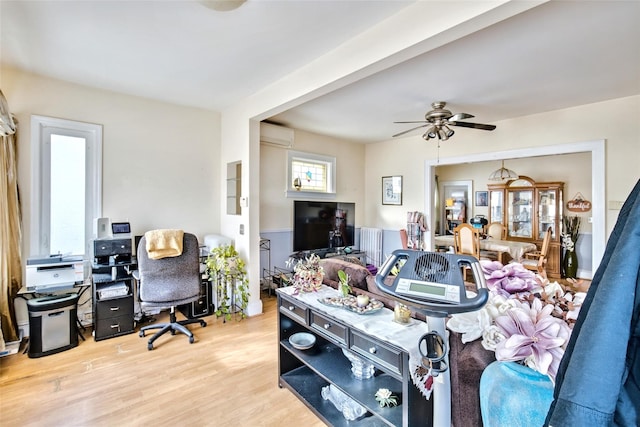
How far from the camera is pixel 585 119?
351cm

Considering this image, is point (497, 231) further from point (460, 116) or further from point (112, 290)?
point (112, 290)

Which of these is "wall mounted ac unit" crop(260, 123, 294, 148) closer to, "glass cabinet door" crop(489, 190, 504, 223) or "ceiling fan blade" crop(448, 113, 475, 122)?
"ceiling fan blade" crop(448, 113, 475, 122)

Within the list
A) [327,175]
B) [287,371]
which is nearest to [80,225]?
[287,371]

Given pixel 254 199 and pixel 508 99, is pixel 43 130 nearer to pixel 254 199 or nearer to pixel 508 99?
pixel 254 199

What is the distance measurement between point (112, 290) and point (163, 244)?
829 millimetres

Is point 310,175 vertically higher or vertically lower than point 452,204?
higher

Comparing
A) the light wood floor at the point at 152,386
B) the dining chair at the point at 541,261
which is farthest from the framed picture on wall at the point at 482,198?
the light wood floor at the point at 152,386

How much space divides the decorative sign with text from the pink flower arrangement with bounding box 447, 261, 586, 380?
5.68 meters

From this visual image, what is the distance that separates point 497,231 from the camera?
6031 millimetres

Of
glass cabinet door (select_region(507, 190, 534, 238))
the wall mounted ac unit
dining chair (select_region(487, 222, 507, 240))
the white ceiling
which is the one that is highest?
the white ceiling

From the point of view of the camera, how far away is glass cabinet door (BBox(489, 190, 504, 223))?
20.8 feet

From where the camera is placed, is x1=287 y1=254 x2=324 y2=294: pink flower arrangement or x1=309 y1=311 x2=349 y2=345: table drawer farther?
x1=287 y1=254 x2=324 y2=294: pink flower arrangement

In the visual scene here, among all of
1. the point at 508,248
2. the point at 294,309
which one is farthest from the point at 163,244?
the point at 508,248

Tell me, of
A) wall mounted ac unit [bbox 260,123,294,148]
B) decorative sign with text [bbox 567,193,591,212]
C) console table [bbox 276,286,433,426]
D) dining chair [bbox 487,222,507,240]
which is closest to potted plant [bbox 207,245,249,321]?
console table [bbox 276,286,433,426]
